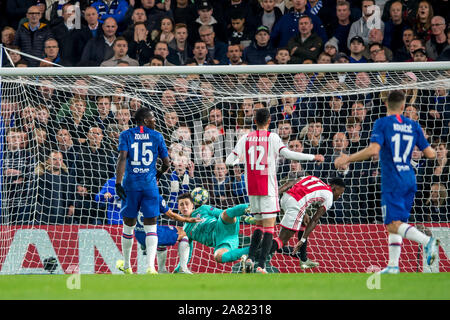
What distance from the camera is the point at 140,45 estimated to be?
12.7 meters

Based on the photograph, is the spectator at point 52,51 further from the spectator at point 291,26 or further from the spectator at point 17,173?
the spectator at point 291,26

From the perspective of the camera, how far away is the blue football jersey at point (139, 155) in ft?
27.9

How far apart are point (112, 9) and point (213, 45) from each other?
2.16 m

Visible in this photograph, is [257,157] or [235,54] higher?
[235,54]

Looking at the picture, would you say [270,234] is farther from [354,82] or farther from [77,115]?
[77,115]

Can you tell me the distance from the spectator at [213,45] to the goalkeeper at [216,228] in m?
3.35

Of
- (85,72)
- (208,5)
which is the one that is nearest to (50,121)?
(85,72)

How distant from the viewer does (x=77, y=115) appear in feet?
35.7

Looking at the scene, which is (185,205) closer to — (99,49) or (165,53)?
(165,53)

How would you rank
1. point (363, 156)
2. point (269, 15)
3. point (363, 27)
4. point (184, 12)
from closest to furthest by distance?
point (363, 156) → point (363, 27) → point (269, 15) → point (184, 12)

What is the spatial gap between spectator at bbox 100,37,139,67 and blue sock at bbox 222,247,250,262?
14.4 ft

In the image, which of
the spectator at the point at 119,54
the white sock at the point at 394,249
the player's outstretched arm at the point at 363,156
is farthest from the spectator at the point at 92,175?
the white sock at the point at 394,249

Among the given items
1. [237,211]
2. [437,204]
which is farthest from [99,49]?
[437,204]

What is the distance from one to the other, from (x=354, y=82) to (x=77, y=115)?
4028mm
